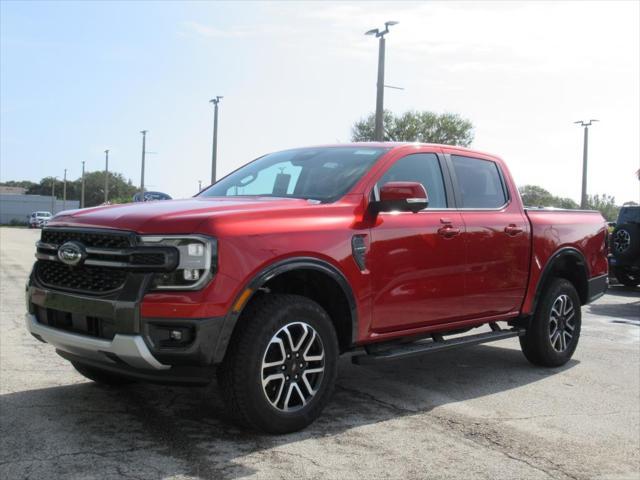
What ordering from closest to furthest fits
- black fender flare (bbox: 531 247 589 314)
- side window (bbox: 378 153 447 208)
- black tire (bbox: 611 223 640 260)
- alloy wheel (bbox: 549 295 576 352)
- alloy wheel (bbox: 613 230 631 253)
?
1. side window (bbox: 378 153 447 208)
2. black fender flare (bbox: 531 247 589 314)
3. alloy wheel (bbox: 549 295 576 352)
4. black tire (bbox: 611 223 640 260)
5. alloy wheel (bbox: 613 230 631 253)

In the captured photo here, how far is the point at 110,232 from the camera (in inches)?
162

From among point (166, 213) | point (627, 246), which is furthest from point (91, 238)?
point (627, 246)

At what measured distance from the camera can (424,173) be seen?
18.4 ft

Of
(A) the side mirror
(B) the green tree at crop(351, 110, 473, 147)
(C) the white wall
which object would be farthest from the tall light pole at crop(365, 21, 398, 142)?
(C) the white wall

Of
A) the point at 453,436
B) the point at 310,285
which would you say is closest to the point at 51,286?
the point at 310,285

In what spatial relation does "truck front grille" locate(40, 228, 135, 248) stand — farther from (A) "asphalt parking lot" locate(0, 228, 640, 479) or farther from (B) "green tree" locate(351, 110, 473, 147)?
(B) "green tree" locate(351, 110, 473, 147)

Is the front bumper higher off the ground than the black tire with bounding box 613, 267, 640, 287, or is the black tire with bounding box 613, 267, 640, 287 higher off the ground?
the front bumper

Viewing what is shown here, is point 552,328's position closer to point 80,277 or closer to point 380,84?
point 80,277

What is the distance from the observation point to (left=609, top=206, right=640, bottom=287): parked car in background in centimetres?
1474

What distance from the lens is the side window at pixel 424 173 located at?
5.34m

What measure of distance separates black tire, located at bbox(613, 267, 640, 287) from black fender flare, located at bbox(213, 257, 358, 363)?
12.1 metres

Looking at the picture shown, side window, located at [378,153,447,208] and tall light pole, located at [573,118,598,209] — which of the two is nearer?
side window, located at [378,153,447,208]

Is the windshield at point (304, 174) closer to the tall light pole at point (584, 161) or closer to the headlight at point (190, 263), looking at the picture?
the headlight at point (190, 263)

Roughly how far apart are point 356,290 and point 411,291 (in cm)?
58
